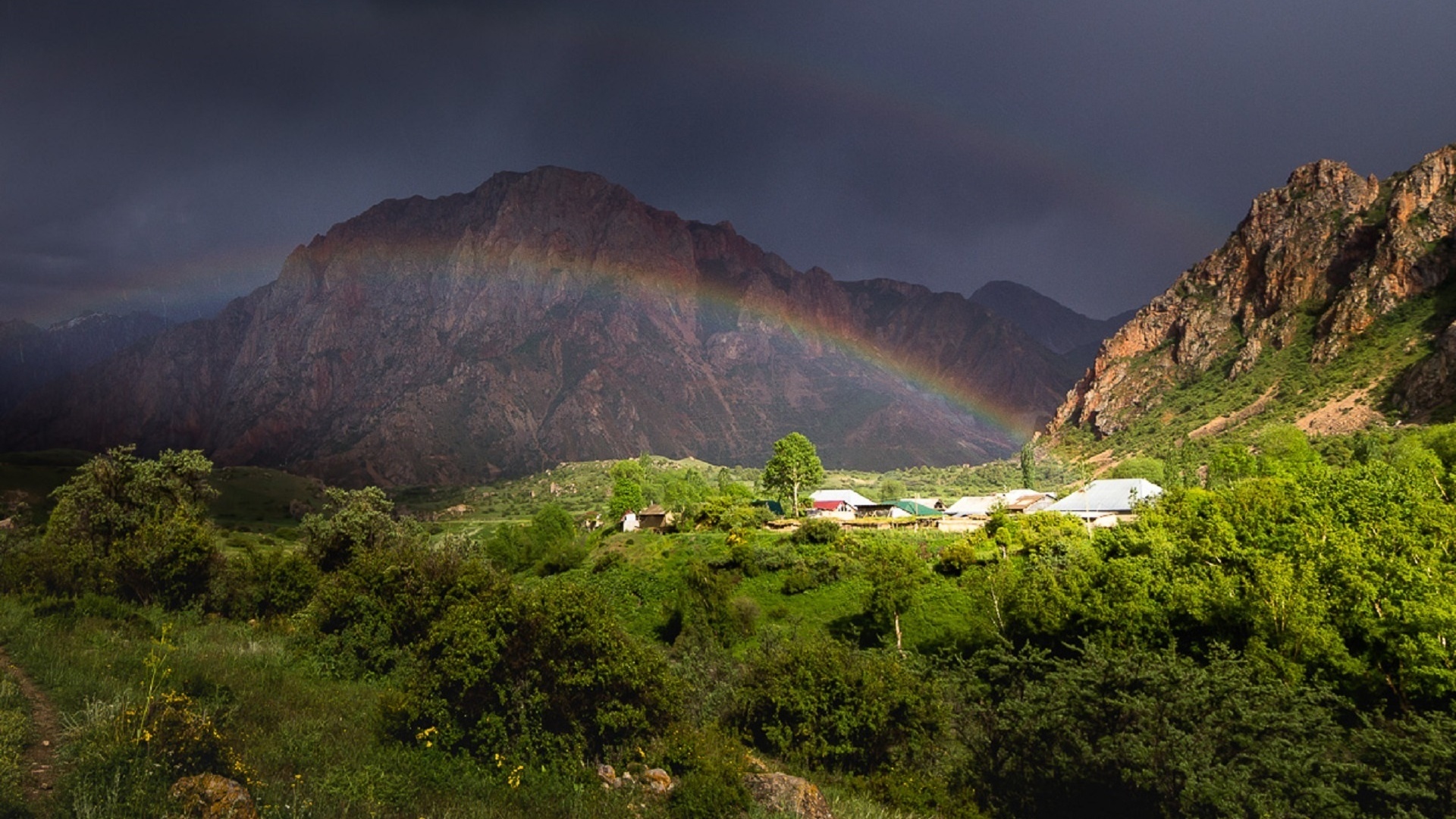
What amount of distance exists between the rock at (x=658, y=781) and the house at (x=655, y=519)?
51755mm

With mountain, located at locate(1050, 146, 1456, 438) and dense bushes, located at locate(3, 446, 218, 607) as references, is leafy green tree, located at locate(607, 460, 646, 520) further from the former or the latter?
mountain, located at locate(1050, 146, 1456, 438)

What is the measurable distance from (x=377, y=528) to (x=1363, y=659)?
37927 millimetres

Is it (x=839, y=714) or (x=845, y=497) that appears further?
(x=845, y=497)

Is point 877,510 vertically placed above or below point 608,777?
below

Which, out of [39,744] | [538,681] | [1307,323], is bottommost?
[538,681]

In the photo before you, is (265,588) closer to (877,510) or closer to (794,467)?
(794,467)

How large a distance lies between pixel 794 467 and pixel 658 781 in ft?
194

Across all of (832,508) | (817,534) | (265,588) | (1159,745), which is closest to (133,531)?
(265,588)

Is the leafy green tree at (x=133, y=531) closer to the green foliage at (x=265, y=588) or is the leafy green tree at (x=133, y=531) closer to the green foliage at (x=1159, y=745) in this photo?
the green foliage at (x=265, y=588)

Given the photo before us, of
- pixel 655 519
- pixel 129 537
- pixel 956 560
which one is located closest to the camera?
pixel 129 537

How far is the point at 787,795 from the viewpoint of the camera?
12.5 m

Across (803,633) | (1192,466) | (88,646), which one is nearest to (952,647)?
(803,633)

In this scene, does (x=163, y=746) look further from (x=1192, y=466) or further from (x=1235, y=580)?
(x=1192, y=466)

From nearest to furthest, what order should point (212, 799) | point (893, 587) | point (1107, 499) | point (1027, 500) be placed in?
point (212, 799) → point (893, 587) → point (1107, 499) → point (1027, 500)
